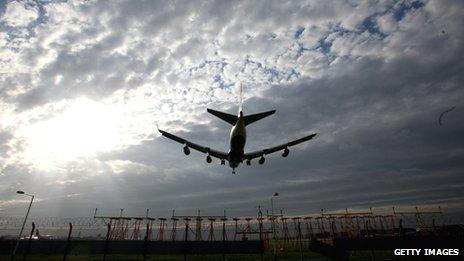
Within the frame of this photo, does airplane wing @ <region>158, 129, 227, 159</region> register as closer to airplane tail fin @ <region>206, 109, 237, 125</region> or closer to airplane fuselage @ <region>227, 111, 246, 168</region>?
airplane fuselage @ <region>227, 111, 246, 168</region>

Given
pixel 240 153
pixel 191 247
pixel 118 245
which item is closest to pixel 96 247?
pixel 118 245

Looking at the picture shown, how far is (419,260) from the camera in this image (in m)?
36.6

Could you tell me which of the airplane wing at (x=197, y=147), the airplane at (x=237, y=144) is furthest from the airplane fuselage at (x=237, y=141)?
the airplane wing at (x=197, y=147)

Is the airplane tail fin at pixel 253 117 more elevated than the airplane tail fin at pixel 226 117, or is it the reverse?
the airplane tail fin at pixel 226 117

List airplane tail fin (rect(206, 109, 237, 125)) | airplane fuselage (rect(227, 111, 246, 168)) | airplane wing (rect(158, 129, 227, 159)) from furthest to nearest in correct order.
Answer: airplane wing (rect(158, 129, 227, 159)) < airplane tail fin (rect(206, 109, 237, 125)) < airplane fuselage (rect(227, 111, 246, 168))

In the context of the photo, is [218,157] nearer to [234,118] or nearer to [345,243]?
[234,118]

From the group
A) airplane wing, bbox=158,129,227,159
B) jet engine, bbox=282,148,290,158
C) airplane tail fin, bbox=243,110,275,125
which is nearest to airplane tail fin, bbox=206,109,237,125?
airplane tail fin, bbox=243,110,275,125

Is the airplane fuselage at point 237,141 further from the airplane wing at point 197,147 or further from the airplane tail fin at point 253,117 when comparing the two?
the airplane wing at point 197,147

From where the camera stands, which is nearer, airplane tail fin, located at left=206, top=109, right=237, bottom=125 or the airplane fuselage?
the airplane fuselage

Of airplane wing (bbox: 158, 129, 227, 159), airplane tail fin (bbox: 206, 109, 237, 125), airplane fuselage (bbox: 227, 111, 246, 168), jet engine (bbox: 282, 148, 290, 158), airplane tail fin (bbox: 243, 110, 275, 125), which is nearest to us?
airplane fuselage (bbox: 227, 111, 246, 168)

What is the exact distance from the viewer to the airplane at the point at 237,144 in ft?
109

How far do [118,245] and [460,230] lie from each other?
69.5 m

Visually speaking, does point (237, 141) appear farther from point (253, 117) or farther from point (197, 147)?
point (197, 147)

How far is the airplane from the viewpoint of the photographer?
3319cm
